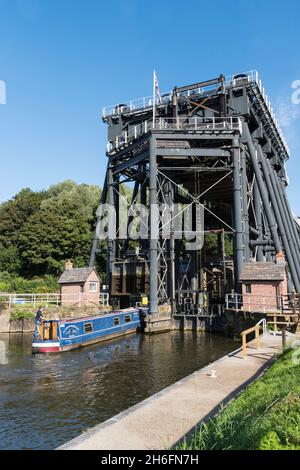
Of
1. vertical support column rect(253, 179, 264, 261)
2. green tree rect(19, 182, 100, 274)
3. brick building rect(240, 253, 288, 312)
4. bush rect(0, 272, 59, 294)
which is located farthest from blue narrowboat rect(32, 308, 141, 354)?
green tree rect(19, 182, 100, 274)

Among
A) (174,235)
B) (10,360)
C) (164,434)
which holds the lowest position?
(10,360)

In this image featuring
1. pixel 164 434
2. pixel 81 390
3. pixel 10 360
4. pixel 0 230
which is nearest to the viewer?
pixel 164 434

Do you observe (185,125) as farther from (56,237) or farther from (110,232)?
(56,237)

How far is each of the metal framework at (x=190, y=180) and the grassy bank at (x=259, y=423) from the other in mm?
22814

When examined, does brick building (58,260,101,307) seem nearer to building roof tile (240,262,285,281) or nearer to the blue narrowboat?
the blue narrowboat

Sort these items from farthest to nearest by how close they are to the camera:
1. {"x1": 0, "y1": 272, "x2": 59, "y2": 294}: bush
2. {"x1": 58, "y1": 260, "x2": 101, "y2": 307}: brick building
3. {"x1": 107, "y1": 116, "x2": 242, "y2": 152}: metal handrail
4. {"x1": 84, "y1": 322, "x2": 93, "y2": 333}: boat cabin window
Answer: {"x1": 0, "y1": 272, "x2": 59, "y2": 294}: bush
{"x1": 58, "y1": 260, "x2": 101, "y2": 307}: brick building
{"x1": 107, "y1": 116, "x2": 242, "y2": 152}: metal handrail
{"x1": 84, "y1": 322, "x2": 93, "y2": 333}: boat cabin window

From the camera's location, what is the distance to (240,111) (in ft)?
123

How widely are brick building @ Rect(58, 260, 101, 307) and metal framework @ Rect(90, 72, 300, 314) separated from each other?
2.26m

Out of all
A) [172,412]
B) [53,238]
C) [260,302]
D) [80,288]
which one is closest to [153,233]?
[80,288]

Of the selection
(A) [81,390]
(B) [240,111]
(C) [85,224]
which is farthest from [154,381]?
(C) [85,224]

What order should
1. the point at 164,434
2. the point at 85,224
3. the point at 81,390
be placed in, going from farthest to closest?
the point at 85,224 < the point at 81,390 < the point at 164,434

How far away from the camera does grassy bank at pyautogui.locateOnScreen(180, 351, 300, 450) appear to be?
19.5 feet
